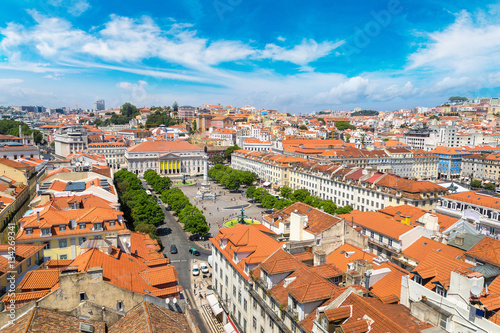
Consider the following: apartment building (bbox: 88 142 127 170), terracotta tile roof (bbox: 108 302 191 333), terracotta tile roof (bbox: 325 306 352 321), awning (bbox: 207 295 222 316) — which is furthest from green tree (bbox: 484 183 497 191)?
apartment building (bbox: 88 142 127 170)

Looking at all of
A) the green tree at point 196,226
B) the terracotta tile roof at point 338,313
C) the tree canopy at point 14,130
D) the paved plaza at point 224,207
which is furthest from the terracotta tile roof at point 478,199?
the tree canopy at point 14,130

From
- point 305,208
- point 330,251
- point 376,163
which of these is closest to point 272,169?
point 376,163

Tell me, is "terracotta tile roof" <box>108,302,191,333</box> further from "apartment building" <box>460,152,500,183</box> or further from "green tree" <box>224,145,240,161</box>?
"green tree" <box>224,145,240,161</box>

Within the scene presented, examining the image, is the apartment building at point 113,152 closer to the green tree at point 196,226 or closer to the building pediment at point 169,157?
the building pediment at point 169,157

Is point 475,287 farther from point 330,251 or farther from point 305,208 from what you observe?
point 305,208

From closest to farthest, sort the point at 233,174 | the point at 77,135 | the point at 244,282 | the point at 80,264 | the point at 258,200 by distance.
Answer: the point at 80,264 → the point at 244,282 → the point at 258,200 → the point at 233,174 → the point at 77,135

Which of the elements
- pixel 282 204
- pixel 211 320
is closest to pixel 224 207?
pixel 282 204
